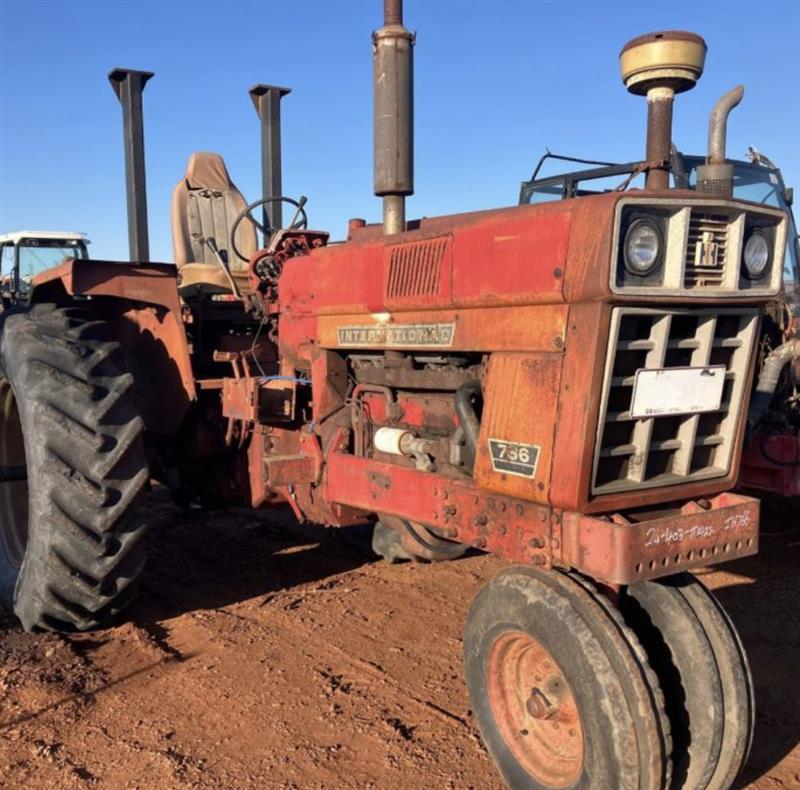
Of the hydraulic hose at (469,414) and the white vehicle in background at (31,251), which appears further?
the white vehicle in background at (31,251)

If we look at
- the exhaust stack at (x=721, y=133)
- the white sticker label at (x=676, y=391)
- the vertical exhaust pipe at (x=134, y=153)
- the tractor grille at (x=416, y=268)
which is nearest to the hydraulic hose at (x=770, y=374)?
the exhaust stack at (x=721, y=133)

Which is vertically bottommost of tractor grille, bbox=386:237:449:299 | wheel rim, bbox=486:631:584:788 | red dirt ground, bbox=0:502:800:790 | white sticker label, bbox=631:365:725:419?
red dirt ground, bbox=0:502:800:790

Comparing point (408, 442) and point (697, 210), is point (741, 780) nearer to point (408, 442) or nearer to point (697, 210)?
point (408, 442)

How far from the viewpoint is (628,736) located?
2.17 metres

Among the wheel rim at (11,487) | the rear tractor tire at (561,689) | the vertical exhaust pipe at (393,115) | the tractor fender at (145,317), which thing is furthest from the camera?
the wheel rim at (11,487)

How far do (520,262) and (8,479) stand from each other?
9.41ft

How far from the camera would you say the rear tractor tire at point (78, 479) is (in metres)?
3.36

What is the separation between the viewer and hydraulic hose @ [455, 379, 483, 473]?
272cm

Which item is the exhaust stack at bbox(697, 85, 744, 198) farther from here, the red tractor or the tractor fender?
the tractor fender

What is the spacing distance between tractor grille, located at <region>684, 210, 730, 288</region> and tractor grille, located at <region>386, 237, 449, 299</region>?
78cm

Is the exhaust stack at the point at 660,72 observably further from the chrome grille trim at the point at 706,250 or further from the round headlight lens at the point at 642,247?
the round headlight lens at the point at 642,247

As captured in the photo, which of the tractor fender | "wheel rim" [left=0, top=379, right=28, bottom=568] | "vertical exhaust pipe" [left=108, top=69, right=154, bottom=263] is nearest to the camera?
the tractor fender

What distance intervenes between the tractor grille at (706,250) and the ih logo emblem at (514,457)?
0.63 m

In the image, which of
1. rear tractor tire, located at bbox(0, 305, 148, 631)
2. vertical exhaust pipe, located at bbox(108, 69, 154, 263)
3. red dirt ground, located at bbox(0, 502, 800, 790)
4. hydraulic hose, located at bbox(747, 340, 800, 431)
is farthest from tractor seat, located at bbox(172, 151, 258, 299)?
hydraulic hose, located at bbox(747, 340, 800, 431)
